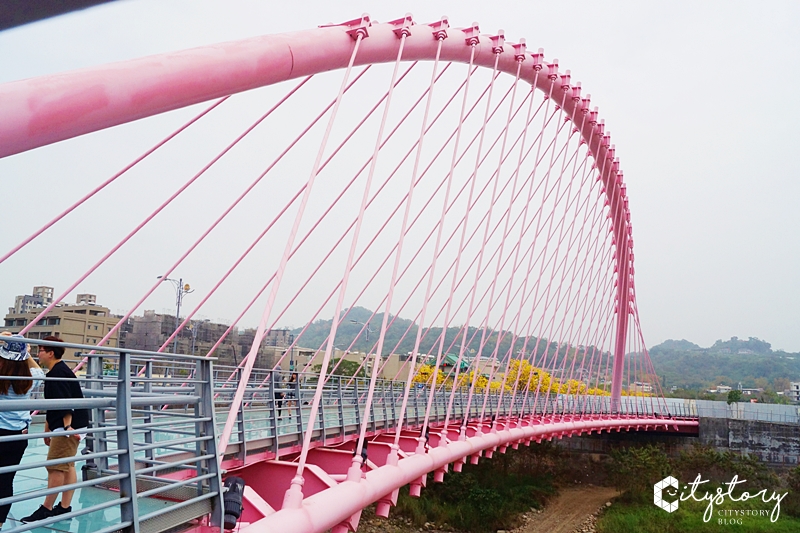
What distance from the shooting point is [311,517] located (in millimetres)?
6176

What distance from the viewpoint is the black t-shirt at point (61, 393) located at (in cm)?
454

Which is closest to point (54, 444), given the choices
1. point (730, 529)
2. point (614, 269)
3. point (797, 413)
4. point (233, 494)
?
point (233, 494)

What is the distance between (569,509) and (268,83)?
26920mm

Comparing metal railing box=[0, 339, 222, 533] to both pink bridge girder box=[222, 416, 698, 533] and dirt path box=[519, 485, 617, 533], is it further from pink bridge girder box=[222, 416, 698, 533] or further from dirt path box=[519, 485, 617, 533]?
dirt path box=[519, 485, 617, 533]

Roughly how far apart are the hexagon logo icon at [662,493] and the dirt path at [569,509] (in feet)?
7.62

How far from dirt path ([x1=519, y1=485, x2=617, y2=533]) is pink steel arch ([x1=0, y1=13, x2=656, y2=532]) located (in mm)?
12057

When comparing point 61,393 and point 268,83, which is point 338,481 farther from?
point 268,83

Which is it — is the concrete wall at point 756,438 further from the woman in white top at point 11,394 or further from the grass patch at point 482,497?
the woman in white top at point 11,394

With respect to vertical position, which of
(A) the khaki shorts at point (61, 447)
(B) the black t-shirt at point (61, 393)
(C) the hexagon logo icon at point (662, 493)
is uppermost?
(B) the black t-shirt at point (61, 393)

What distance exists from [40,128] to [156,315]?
52279 mm

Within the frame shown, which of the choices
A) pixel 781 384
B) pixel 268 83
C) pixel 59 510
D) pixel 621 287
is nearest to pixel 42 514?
pixel 59 510

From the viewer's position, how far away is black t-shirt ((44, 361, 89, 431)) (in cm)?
454

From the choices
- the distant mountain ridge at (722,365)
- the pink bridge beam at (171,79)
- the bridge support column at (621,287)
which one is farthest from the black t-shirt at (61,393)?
the distant mountain ridge at (722,365)

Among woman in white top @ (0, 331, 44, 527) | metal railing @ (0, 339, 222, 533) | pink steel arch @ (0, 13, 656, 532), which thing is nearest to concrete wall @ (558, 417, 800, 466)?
pink steel arch @ (0, 13, 656, 532)
